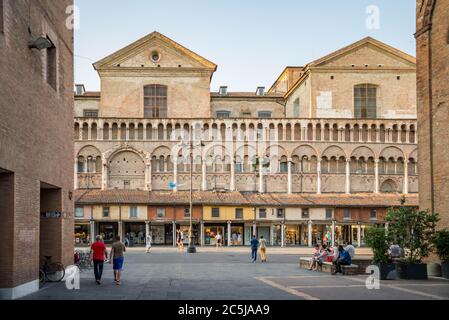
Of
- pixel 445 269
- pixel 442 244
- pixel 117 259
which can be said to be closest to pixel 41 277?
pixel 117 259

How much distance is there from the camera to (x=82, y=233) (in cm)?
5744

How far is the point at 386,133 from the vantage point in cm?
6262

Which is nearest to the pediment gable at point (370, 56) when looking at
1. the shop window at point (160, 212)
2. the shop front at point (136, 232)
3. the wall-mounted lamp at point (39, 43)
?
the shop window at point (160, 212)

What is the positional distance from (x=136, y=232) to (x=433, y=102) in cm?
3728

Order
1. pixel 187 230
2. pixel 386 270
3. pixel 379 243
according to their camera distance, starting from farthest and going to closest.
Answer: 1. pixel 187 230
2. pixel 379 243
3. pixel 386 270

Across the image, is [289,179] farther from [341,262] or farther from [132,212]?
[341,262]

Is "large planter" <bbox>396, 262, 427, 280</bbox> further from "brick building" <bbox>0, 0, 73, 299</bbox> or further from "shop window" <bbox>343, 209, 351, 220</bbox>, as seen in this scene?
"shop window" <bbox>343, 209, 351, 220</bbox>

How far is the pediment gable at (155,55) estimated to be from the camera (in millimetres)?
64000

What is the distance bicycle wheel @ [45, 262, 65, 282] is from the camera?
21531 mm

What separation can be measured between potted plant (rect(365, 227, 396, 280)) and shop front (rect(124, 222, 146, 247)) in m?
37.4

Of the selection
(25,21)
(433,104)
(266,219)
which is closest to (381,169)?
(266,219)

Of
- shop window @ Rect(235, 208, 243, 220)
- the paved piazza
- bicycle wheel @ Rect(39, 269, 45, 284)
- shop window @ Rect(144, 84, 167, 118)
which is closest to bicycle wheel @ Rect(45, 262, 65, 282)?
bicycle wheel @ Rect(39, 269, 45, 284)
